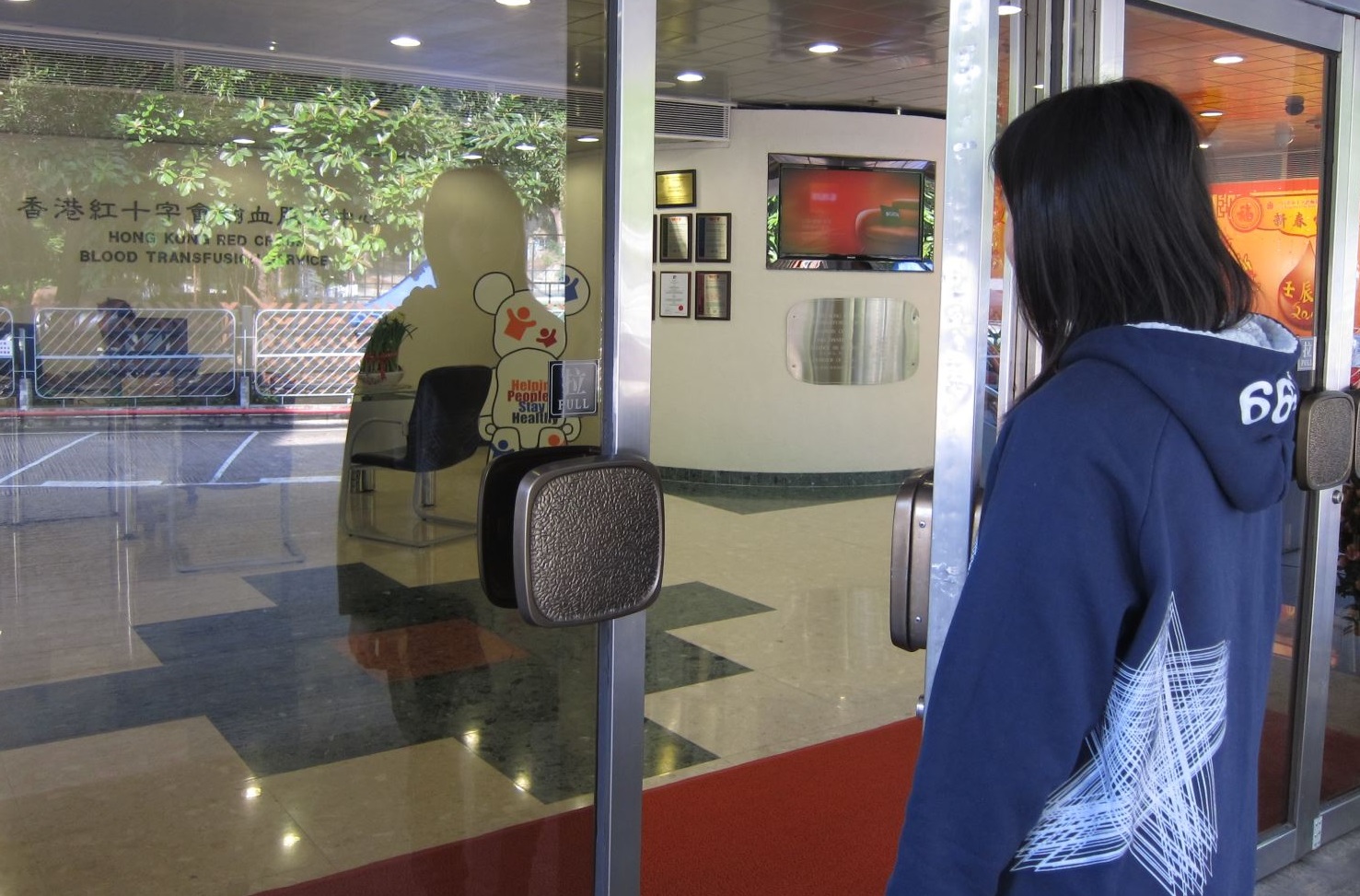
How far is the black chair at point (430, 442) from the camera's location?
5.82 ft

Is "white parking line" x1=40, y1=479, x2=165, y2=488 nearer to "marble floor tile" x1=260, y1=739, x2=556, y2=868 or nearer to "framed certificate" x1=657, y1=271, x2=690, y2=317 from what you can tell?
"marble floor tile" x1=260, y1=739, x2=556, y2=868

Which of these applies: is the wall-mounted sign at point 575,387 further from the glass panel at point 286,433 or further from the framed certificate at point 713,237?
the framed certificate at point 713,237

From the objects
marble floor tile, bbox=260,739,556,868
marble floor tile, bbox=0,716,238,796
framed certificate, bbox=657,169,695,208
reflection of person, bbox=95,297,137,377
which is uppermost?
framed certificate, bbox=657,169,695,208

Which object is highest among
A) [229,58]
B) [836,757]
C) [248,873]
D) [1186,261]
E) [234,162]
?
[229,58]

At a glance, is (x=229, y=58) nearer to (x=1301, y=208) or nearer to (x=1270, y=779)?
(x=1301, y=208)

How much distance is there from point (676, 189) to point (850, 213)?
51.6 inches

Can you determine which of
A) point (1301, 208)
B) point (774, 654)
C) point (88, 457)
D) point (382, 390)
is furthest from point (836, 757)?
point (88, 457)

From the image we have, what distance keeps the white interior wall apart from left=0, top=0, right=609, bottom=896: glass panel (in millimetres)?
6909

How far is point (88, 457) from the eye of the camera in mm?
1700

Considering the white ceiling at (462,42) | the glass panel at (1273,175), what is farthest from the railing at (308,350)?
the glass panel at (1273,175)

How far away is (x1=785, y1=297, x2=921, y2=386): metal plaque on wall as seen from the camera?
8.79 metres

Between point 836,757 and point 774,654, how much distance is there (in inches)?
43.4

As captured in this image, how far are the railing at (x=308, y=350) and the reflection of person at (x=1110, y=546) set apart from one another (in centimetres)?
105

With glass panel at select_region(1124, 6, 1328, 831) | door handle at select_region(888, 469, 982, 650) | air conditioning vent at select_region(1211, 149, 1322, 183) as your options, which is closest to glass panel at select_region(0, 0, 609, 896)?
door handle at select_region(888, 469, 982, 650)
